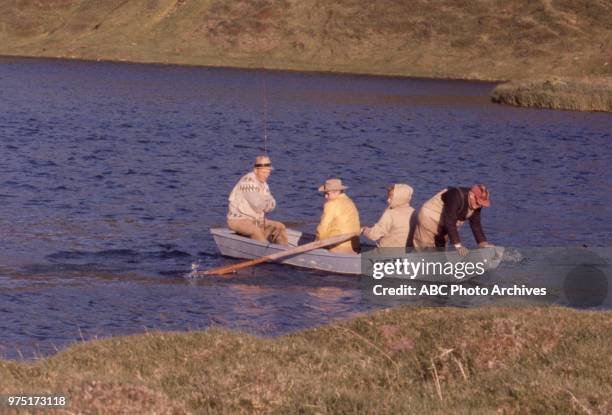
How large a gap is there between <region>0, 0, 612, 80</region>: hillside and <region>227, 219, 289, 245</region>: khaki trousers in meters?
68.0

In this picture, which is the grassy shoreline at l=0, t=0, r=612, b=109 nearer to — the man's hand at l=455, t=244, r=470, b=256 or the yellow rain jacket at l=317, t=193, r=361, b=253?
the yellow rain jacket at l=317, t=193, r=361, b=253

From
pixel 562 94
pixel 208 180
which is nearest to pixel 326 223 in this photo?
pixel 208 180

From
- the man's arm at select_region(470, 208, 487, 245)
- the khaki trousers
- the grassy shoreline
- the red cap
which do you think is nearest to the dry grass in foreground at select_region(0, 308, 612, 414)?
the red cap

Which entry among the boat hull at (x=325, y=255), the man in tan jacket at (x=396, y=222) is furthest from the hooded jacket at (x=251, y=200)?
the man in tan jacket at (x=396, y=222)

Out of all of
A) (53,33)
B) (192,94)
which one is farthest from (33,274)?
(53,33)

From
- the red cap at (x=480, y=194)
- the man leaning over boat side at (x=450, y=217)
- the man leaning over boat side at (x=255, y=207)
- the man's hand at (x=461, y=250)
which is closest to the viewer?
the red cap at (x=480, y=194)

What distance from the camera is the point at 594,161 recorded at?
38.8 m

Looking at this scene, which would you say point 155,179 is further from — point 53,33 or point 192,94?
point 53,33

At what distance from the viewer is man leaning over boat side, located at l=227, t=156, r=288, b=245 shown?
1888 centimetres

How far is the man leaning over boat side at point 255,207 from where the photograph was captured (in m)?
18.9

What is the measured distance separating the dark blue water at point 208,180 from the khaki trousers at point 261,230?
2.86 ft

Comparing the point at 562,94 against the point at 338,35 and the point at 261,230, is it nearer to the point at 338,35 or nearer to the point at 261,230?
the point at 261,230

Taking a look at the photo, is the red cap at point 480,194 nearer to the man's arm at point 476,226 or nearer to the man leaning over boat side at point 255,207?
the man's arm at point 476,226

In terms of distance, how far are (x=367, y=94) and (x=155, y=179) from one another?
40091 mm
